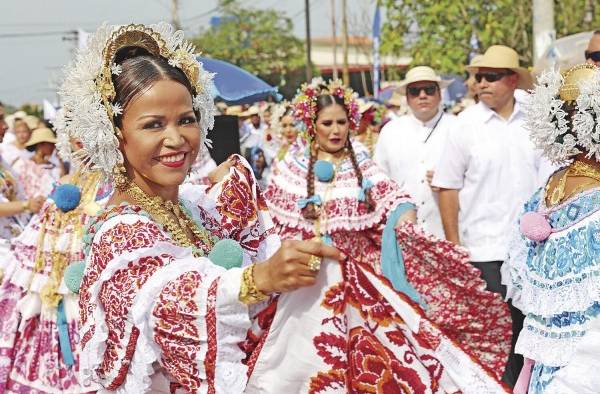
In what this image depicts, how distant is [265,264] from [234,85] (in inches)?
217

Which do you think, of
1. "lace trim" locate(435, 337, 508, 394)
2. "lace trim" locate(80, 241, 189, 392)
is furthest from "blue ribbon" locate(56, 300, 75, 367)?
"lace trim" locate(435, 337, 508, 394)

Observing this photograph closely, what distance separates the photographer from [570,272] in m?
3.51

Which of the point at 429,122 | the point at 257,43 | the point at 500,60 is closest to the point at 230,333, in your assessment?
the point at 500,60

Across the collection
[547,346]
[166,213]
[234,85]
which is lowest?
[547,346]

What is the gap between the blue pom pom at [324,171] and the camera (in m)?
6.59

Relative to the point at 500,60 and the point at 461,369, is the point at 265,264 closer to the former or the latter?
the point at 461,369

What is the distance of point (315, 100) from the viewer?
23.0ft

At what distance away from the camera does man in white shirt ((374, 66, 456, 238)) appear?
7.38 metres

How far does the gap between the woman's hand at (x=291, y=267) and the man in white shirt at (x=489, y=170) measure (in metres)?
3.77

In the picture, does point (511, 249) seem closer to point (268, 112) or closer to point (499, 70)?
point (499, 70)

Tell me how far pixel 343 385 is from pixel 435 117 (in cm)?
564

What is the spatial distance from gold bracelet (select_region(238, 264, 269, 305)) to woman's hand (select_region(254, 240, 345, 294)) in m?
0.02

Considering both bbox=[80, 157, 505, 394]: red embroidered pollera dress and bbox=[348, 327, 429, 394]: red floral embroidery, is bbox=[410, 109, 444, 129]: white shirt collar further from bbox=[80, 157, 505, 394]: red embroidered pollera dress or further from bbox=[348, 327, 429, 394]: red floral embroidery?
bbox=[348, 327, 429, 394]: red floral embroidery

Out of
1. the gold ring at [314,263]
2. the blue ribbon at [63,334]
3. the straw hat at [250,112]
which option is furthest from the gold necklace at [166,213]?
the straw hat at [250,112]
